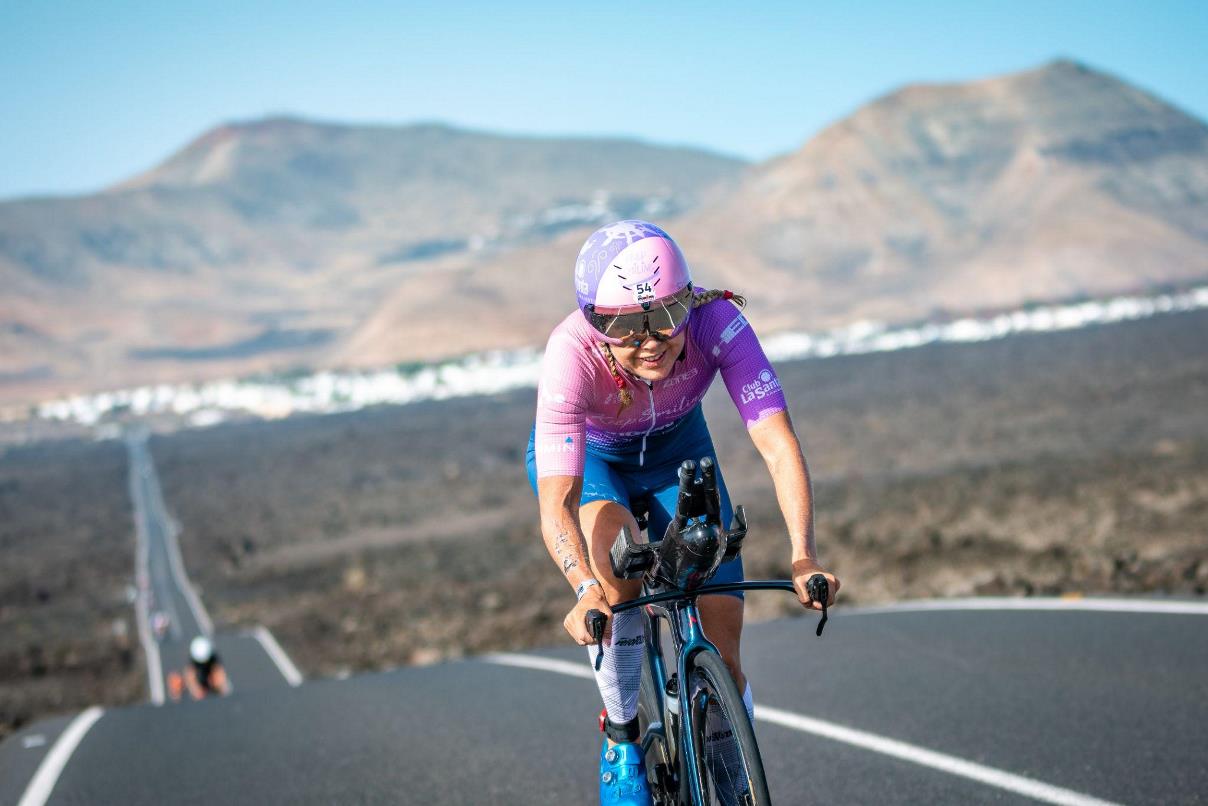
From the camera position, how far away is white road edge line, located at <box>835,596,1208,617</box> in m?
9.02

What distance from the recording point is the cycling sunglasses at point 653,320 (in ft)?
13.9

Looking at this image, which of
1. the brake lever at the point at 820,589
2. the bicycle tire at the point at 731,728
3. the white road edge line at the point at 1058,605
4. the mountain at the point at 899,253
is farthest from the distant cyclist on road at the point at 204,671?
the mountain at the point at 899,253

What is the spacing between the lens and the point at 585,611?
3910 mm

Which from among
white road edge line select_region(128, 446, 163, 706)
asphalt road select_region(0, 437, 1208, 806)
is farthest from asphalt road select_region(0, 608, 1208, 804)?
white road edge line select_region(128, 446, 163, 706)

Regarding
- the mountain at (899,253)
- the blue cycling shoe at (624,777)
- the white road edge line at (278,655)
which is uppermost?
the blue cycling shoe at (624,777)

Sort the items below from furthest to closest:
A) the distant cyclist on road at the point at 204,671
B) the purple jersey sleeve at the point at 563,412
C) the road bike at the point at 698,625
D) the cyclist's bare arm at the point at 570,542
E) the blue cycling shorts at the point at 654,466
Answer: the distant cyclist on road at the point at 204,671 → the blue cycling shorts at the point at 654,466 → the purple jersey sleeve at the point at 563,412 → the cyclist's bare arm at the point at 570,542 → the road bike at the point at 698,625

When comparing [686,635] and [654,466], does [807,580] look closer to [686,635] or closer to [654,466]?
[686,635]

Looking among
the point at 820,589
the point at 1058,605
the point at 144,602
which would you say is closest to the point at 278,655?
the point at 144,602

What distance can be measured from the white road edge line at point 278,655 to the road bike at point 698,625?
16926 mm

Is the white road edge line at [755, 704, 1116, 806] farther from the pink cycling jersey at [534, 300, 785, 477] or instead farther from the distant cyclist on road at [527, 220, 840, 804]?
the pink cycling jersey at [534, 300, 785, 477]

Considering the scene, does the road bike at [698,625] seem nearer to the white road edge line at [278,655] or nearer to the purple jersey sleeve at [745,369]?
the purple jersey sleeve at [745,369]

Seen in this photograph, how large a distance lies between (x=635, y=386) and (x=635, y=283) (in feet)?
1.71

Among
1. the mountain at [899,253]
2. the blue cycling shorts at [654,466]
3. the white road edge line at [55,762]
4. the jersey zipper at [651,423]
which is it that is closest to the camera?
the jersey zipper at [651,423]

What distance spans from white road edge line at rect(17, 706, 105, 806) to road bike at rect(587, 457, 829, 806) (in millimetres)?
4302
